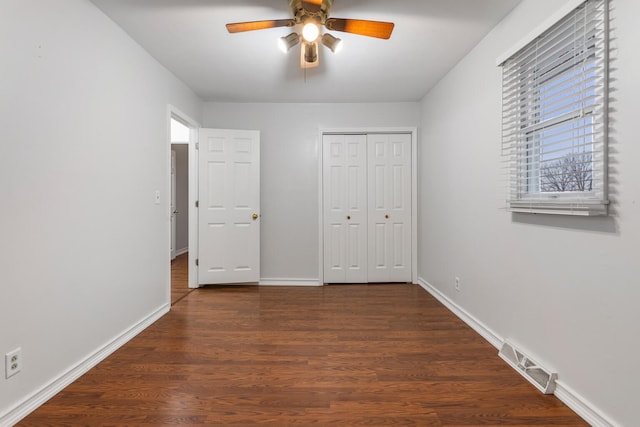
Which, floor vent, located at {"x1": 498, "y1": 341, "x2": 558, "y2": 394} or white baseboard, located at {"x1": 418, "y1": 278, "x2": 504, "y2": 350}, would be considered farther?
white baseboard, located at {"x1": 418, "y1": 278, "x2": 504, "y2": 350}

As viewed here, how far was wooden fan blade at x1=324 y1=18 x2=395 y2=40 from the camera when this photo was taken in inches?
76.4

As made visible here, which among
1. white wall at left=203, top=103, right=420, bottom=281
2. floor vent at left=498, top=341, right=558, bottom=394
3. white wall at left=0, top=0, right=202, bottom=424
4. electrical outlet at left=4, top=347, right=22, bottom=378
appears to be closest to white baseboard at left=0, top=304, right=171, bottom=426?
white wall at left=0, top=0, right=202, bottom=424

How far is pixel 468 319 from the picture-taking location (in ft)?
9.03

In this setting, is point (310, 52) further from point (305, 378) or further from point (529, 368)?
point (529, 368)

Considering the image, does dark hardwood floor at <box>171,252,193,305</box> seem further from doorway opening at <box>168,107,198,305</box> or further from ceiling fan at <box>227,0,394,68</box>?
ceiling fan at <box>227,0,394,68</box>

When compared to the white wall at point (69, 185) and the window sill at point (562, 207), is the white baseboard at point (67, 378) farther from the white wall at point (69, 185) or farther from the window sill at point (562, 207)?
the window sill at point (562, 207)

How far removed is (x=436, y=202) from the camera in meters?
3.56

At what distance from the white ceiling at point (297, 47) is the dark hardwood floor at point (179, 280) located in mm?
2424

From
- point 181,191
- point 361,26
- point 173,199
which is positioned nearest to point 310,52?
point 361,26

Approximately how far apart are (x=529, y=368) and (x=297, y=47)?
9.59ft

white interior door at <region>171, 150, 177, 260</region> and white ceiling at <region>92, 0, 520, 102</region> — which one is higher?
white ceiling at <region>92, 0, 520, 102</region>

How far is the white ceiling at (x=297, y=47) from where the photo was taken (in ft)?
6.99

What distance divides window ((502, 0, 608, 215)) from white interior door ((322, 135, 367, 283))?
2.07 meters

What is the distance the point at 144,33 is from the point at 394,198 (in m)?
3.16
